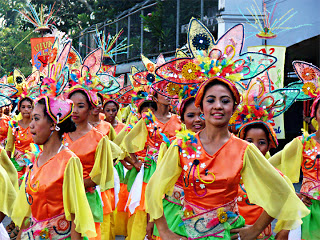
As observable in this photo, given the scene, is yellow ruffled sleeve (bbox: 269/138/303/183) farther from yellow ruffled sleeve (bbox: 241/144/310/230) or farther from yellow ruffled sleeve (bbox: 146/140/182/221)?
yellow ruffled sleeve (bbox: 146/140/182/221)

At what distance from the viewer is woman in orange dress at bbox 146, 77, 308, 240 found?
3.93 m

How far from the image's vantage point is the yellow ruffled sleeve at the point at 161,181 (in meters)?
4.04

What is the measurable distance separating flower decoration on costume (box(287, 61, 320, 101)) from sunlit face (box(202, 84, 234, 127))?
2.35 m

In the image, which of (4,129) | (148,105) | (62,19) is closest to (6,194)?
(148,105)

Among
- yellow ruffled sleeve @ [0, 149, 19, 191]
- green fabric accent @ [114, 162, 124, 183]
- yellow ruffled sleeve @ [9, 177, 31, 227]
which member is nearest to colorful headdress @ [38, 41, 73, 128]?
yellow ruffled sleeve @ [9, 177, 31, 227]

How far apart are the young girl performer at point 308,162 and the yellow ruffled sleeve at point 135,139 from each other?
2.78 meters

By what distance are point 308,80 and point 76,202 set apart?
317 centimetres

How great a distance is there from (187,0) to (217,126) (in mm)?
11397

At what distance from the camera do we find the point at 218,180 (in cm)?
394

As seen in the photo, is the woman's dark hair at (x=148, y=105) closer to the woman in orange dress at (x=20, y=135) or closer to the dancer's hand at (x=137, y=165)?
the dancer's hand at (x=137, y=165)

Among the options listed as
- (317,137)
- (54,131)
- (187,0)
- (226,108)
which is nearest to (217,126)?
(226,108)

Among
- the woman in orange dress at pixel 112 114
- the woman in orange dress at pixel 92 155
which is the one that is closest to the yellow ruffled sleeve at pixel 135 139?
the woman in orange dress at pixel 112 114

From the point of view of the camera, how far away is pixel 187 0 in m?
15.0

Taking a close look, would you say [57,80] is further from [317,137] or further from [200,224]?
[317,137]
